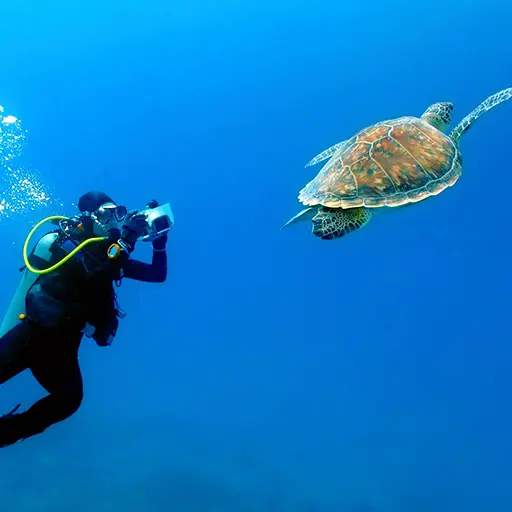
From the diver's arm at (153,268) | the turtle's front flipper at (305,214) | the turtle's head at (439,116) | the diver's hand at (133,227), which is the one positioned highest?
the turtle's head at (439,116)

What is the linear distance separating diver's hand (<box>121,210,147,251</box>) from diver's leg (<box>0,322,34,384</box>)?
1285mm

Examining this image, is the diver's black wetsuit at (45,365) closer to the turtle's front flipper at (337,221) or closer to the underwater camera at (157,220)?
the underwater camera at (157,220)

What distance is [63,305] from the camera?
491 centimetres

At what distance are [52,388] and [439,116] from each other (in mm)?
6426

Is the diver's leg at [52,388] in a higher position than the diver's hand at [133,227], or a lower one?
lower

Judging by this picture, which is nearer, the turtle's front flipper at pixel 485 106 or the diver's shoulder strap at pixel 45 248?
the diver's shoulder strap at pixel 45 248

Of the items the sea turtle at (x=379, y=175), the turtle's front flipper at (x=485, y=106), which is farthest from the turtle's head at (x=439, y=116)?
the sea turtle at (x=379, y=175)

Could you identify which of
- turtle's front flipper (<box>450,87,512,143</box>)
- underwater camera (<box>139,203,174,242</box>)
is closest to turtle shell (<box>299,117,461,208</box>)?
turtle's front flipper (<box>450,87,512,143</box>)

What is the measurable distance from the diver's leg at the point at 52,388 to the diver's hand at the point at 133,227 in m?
1.15

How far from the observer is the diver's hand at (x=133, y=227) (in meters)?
5.21

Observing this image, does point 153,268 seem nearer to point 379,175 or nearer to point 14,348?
point 14,348

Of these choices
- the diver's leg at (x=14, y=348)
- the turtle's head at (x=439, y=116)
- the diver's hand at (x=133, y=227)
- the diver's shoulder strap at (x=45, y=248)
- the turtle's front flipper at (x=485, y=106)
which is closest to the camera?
the diver's leg at (x=14, y=348)

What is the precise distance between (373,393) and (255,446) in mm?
19284

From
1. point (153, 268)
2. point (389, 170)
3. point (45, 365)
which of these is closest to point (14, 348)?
point (45, 365)
